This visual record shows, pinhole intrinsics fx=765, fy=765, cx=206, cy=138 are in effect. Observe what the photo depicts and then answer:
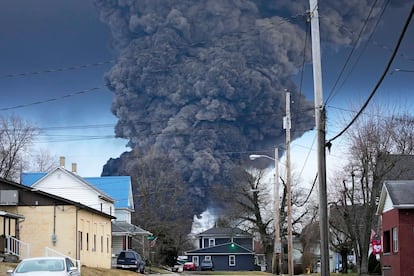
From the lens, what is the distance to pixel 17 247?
43.5 m

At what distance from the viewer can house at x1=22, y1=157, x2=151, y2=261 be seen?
6644 centimetres

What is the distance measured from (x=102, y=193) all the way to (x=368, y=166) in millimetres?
24193

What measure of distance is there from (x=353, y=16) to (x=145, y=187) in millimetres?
31374

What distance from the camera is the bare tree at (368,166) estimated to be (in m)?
56.0

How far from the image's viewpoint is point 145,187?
91812mm

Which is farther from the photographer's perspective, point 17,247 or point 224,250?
point 224,250

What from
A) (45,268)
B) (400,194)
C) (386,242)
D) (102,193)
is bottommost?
(45,268)

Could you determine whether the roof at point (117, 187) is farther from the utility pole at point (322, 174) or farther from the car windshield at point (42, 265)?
the utility pole at point (322, 174)

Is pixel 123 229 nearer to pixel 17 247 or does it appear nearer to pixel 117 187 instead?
pixel 117 187

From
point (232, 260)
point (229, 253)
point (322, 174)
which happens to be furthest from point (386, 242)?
point (232, 260)

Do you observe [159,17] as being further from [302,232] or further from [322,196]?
[322,196]

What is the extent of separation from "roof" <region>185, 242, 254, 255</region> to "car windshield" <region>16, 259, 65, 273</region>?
8184cm

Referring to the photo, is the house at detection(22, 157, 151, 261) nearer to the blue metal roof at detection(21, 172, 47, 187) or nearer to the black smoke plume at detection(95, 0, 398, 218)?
the blue metal roof at detection(21, 172, 47, 187)

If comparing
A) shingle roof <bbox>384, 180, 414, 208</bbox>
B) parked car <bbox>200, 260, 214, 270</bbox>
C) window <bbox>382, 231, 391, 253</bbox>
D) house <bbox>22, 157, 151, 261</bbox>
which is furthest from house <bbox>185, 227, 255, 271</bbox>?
shingle roof <bbox>384, 180, 414, 208</bbox>
